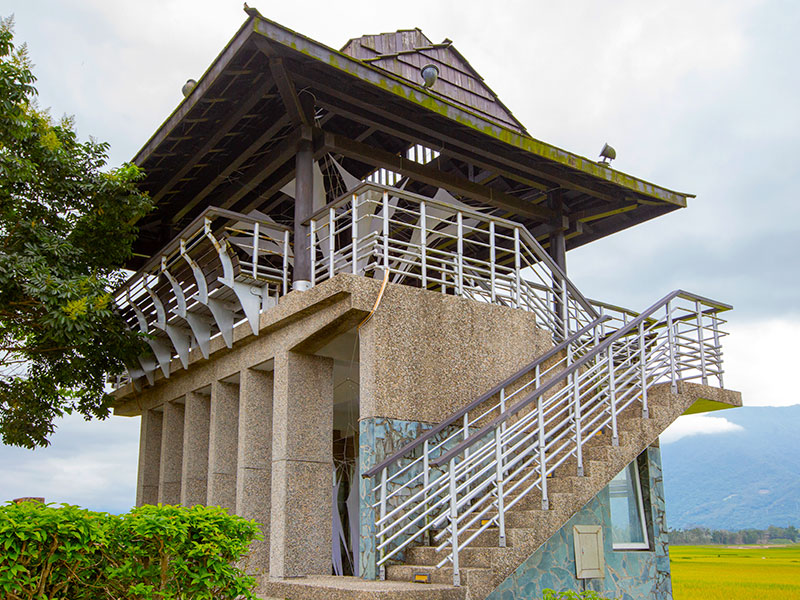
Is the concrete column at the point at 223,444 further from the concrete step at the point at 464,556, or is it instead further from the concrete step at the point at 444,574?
the concrete step at the point at 444,574

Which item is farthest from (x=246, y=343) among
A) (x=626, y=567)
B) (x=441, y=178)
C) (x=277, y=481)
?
(x=626, y=567)

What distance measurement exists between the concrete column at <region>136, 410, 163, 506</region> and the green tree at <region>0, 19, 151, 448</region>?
36.3 inches

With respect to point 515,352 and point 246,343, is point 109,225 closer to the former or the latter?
point 246,343

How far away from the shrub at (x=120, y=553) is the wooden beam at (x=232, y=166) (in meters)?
6.97

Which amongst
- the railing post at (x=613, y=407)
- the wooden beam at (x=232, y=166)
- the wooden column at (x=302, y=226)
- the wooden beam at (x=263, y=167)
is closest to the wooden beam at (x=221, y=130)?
the wooden beam at (x=232, y=166)

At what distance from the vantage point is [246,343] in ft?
34.8

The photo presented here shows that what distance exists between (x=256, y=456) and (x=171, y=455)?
12.1 ft

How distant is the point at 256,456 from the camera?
10109 mm

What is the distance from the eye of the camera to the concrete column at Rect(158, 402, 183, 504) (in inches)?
512

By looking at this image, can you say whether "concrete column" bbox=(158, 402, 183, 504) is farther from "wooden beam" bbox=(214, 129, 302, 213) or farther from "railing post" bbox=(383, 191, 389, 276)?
"railing post" bbox=(383, 191, 389, 276)

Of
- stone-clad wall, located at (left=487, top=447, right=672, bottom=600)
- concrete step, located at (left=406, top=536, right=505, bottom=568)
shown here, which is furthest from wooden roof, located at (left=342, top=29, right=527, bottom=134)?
concrete step, located at (left=406, top=536, right=505, bottom=568)

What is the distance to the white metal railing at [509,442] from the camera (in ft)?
23.1

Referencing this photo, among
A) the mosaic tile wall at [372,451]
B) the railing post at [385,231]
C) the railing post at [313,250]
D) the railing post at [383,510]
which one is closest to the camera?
the railing post at [383,510]

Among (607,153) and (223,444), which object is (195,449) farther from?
(607,153)
